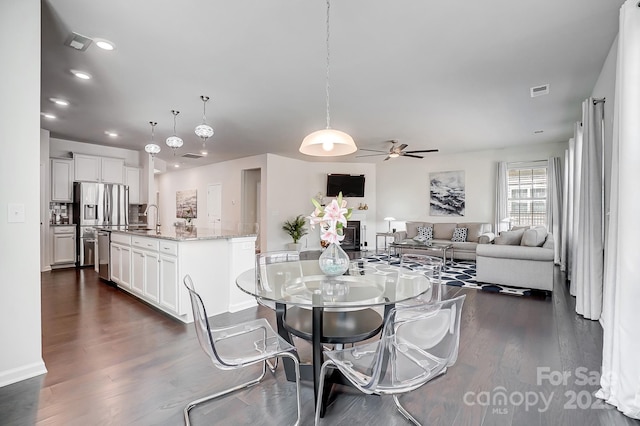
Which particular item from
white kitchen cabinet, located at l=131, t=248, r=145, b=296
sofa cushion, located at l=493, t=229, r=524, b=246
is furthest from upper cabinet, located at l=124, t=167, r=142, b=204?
sofa cushion, located at l=493, t=229, r=524, b=246

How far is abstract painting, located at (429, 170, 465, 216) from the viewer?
25.4 ft

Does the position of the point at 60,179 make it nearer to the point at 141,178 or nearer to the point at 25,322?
the point at 141,178

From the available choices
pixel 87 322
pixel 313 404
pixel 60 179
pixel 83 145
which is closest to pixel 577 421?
pixel 313 404

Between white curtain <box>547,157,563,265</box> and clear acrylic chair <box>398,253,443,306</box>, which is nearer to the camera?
clear acrylic chair <box>398,253,443,306</box>

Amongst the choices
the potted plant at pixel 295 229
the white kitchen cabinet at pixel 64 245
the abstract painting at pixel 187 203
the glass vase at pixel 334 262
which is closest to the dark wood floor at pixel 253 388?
the glass vase at pixel 334 262

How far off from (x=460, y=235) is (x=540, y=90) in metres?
3.92

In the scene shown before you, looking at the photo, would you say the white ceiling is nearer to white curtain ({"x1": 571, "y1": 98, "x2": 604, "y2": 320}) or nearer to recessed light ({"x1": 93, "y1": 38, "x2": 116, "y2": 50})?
recessed light ({"x1": 93, "y1": 38, "x2": 116, "y2": 50})

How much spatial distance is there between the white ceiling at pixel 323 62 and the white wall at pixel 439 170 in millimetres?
1529

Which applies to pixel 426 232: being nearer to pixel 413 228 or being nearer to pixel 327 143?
pixel 413 228

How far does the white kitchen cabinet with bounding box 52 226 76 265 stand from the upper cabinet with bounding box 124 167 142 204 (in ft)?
4.41

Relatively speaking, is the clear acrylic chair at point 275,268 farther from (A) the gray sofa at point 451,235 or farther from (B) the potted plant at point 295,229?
(B) the potted plant at point 295,229

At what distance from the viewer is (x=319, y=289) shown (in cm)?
192

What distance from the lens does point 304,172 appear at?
28.3ft

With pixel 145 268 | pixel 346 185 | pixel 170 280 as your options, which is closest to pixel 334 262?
pixel 170 280
